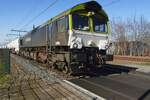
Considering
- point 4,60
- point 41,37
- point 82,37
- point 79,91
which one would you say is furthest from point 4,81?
point 41,37

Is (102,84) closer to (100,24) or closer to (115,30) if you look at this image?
(100,24)

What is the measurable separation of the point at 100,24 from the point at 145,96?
23.6ft

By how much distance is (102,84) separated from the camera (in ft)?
40.7

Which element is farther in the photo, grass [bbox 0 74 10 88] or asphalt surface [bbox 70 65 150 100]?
grass [bbox 0 74 10 88]

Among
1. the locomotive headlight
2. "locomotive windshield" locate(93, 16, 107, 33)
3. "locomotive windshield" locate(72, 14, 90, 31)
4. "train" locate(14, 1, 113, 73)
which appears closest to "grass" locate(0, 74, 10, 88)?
"train" locate(14, 1, 113, 73)

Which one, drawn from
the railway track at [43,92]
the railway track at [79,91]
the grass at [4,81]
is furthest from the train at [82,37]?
the grass at [4,81]

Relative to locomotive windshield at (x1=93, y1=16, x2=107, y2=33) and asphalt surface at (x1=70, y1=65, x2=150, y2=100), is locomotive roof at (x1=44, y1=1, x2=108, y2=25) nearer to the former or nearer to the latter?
locomotive windshield at (x1=93, y1=16, x2=107, y2=33)

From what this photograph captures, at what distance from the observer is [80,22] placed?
49.8ft

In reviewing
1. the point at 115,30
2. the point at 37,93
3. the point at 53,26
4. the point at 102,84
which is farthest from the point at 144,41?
the point at 37,93

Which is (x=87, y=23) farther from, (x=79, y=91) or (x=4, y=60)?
(x=79, y=91)

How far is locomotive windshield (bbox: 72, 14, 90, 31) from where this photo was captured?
49.1ft

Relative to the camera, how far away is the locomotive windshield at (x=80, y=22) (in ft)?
49.1

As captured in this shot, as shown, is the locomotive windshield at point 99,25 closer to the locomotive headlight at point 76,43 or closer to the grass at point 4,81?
the locomotive headlight at point 76,43

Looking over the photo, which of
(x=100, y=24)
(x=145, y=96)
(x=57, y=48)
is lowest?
(x=145, y=96)
